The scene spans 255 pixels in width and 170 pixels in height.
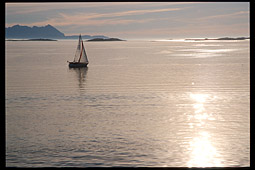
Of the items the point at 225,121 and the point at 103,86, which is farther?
the point at 103,86

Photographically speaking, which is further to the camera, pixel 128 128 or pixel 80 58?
pixel 80 58

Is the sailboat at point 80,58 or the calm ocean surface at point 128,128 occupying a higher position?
the sailboat at point 80,58

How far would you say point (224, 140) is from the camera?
1827cm

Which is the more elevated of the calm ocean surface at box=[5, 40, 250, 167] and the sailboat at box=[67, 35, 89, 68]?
the sailboat at box=[67, 35, 89, 68]

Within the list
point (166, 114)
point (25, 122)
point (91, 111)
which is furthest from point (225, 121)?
point (25, 122)

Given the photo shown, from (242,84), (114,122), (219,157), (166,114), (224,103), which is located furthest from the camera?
(242,84)

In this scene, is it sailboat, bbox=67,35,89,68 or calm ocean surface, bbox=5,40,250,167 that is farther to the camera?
sailboat, bbox=67,35,89,68

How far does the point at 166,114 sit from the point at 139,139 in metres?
7.60

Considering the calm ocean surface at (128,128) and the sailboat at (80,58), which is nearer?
the calm ocean surface at (128,128)

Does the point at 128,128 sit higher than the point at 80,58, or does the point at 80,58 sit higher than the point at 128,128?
the point at 80,58

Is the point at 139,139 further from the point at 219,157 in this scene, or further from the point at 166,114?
the point at 166,114
